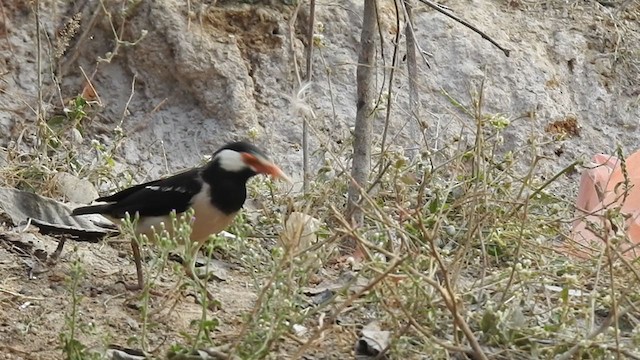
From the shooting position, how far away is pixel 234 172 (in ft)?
14.0

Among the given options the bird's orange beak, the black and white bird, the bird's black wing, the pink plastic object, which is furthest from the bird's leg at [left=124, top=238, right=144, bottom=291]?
the pink plastic object

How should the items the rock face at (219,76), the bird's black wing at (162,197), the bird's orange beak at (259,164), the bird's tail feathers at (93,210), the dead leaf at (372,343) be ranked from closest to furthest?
the dead leaf at (372,343) < the bird's orange beak at (259,164) < the bird's black wing at (162,197) < the bird's tail feathers at (93,210) < the rock face at (219,76)

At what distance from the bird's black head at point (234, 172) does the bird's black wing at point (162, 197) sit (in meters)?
0.09

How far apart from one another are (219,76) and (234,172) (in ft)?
7.54

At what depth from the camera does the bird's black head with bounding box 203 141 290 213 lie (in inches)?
167

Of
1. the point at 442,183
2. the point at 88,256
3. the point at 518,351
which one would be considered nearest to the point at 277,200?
the point at 442,183

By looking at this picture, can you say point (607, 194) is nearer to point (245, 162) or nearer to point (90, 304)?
point (245, 162)

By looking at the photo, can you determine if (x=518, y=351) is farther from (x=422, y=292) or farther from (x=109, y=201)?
(x=109, y=201)

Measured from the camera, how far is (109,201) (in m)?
4.64

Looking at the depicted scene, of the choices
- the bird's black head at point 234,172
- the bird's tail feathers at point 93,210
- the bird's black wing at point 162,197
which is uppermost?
the bird's black head at point 234,172

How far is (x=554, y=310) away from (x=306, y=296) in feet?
3.02

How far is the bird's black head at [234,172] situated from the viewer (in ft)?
13.9

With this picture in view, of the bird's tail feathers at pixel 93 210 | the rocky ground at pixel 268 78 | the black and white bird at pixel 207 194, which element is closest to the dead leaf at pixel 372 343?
the black and white bird at pixel 207 194

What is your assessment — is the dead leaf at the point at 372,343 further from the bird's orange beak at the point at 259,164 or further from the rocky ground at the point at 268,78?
the rocky ground at the point at 268,78
